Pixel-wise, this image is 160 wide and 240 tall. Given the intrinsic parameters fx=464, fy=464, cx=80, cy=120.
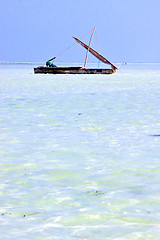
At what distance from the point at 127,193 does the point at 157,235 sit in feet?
4.93

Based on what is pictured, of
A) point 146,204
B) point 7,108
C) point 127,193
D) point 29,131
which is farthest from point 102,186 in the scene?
point 7,108

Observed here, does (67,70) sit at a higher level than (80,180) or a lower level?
higher

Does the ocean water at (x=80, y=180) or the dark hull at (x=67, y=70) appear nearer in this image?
the ocean water at (x=80, y=180)

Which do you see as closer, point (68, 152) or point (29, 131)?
point (68, 152)

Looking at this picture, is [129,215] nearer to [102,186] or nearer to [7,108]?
[102,186]

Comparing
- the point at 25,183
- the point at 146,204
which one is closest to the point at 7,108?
the point at 25,183

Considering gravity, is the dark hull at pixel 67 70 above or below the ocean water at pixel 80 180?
above

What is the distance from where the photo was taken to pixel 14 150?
30.1 feet

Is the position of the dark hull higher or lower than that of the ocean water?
higher

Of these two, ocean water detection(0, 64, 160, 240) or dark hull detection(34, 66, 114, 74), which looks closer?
ocean water detection(0, 64, 160, 240)

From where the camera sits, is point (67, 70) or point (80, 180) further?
point (67, 70)

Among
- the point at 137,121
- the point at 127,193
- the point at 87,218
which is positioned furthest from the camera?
the point at 137,121

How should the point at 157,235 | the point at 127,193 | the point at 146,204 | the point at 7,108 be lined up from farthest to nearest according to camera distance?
the point at 7,108, the point at 127,193, the point at 146,204, the point at 157,235

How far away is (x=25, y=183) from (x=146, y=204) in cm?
193
